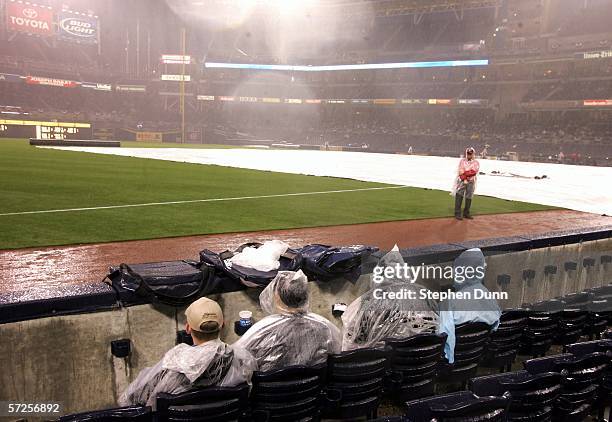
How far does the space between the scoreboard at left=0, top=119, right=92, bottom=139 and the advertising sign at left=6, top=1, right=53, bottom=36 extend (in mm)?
16757

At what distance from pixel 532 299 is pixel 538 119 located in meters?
53.5

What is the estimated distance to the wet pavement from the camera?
665 centimetres

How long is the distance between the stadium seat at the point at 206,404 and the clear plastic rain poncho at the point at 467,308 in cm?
227

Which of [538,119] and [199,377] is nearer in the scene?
[199,377]

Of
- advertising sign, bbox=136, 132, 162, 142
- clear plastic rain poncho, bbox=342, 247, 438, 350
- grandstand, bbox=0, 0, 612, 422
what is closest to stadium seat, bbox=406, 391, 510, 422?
grandstand, bbox=0, 0, 612, 422

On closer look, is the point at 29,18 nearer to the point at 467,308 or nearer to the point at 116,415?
the point at 467,308

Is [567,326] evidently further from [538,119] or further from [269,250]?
[538,119]

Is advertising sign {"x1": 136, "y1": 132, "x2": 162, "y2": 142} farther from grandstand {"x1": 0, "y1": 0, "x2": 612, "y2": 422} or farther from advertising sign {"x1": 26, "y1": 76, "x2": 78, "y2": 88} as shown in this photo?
grandstand {"x1": 0, "y1": 0, "x2": 612, "y2": 422}

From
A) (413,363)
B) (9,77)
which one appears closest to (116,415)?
(413,363)

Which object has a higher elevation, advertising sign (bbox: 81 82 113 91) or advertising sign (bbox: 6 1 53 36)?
advertising sign (bbox: 6 1 53 36)

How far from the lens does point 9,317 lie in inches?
176

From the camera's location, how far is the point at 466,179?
1320 centimetres

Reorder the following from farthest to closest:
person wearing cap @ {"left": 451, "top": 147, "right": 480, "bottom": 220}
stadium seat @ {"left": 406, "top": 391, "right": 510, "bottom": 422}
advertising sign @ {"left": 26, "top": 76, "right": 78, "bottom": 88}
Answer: advertising sign @ {"left": 26, "top": 76, "right": 78, "bottom": 88}
person wearing cap @ {"left": 451, "top": 147, "right": 480, "bottom": 220}
stadium seat @ {"left": 406, "top": 391, "right": 510, "bottom": 422}

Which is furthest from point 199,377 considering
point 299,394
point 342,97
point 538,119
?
point 342,97
